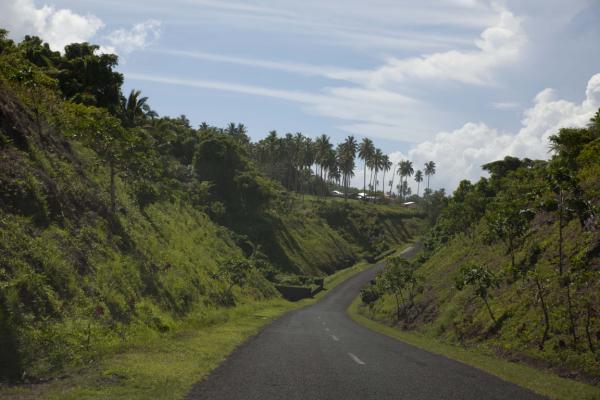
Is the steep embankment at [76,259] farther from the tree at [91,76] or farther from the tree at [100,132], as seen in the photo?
the tree at [91,76]

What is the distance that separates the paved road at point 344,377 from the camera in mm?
10078

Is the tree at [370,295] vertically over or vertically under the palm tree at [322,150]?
under

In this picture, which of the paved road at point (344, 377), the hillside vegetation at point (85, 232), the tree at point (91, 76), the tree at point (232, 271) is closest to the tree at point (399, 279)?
the tree at point (232, 271)

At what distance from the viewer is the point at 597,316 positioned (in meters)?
18.1

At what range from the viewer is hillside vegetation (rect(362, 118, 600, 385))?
18.6 meters

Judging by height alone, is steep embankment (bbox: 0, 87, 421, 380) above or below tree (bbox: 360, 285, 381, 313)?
above

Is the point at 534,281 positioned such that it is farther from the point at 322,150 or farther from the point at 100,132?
the point at 322,150

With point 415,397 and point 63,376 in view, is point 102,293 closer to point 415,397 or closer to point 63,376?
point 63,376

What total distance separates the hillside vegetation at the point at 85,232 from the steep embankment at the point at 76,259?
64mm

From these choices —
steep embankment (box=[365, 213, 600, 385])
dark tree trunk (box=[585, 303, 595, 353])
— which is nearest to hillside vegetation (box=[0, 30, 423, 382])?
steep embankment (box=[365, 213, 600, 385])

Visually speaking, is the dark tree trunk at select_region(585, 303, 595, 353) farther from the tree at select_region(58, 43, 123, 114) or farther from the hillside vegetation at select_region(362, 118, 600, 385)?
the tree at select_region(58, 43, 123, 114)

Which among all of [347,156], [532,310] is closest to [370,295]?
[532,310]

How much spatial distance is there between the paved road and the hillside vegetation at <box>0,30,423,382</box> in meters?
4.41

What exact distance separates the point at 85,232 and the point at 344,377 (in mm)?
17568
